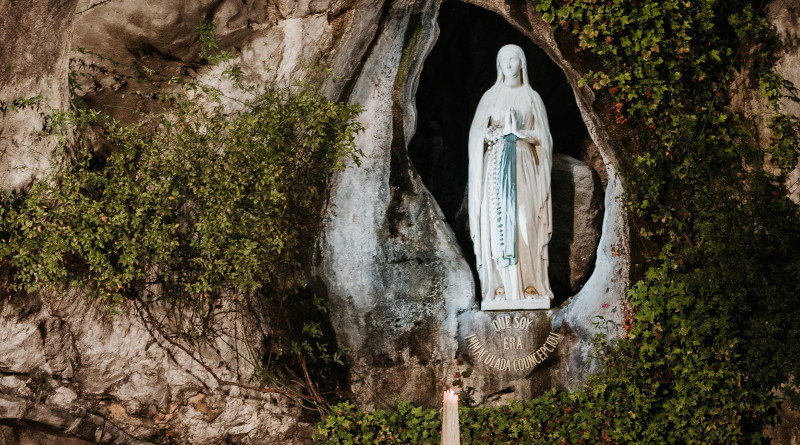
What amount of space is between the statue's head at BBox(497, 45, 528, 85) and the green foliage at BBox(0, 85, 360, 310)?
118 centimetres

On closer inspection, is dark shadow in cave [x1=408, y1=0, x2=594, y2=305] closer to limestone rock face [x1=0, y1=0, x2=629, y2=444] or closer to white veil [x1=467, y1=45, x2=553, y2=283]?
limestone rock face [x1=0, y1=0, x2=629, y2=444]

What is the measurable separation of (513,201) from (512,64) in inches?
42.0

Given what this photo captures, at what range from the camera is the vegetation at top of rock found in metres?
6.13

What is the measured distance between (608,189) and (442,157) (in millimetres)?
1798

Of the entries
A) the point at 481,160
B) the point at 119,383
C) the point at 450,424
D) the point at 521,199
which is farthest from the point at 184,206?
the point at 450,424

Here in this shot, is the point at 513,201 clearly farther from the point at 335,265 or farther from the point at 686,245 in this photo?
the point at 335,265

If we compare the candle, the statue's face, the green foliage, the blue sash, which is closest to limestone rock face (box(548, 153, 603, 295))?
the blue sash

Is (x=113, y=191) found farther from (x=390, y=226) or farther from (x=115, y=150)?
(x=390, y=226)

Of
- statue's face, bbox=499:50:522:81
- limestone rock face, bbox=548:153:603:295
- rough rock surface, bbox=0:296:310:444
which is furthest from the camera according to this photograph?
limestone rock face, bbox=548:153:603:295

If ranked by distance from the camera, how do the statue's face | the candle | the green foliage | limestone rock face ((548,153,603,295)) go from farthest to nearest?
limestone rock face ((548,153,603,295)), the statue's face, the green foliage, the candle

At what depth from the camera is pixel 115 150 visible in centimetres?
694

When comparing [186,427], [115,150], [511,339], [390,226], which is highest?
[115,150]

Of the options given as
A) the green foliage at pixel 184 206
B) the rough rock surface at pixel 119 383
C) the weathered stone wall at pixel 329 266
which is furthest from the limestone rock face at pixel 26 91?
the rough rock surface at pixel 119 383

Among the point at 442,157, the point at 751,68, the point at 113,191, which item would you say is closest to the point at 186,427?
the point at 113,191
